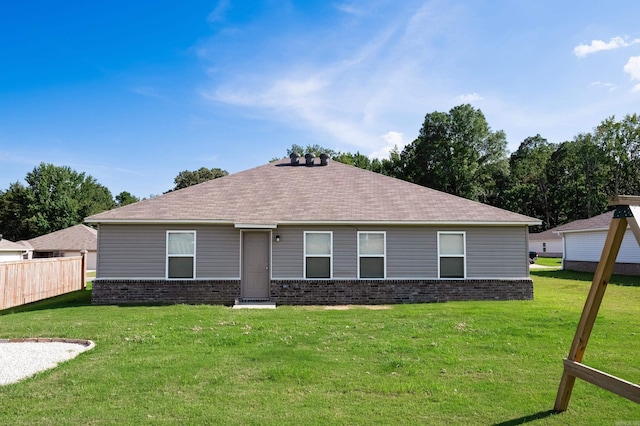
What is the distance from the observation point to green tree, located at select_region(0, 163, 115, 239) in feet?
172

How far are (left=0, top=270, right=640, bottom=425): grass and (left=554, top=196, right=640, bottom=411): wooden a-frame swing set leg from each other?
1.39 feet

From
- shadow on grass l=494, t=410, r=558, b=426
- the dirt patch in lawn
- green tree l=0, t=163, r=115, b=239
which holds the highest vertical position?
green tree l=0, t=163, r=115, b=239

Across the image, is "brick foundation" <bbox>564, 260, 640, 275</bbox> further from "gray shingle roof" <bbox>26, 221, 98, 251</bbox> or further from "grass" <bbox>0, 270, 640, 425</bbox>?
"gray shingle roof" <bbox>26, 221, 98, 251</bbox>

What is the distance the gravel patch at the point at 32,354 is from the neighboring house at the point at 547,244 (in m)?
46.7

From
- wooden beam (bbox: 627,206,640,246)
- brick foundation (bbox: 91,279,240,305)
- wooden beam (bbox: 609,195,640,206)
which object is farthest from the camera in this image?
brick foundation (bbox: 91,279,240,305)

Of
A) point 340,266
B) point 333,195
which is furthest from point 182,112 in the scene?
point 340,266

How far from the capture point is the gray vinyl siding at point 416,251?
45.6 feet

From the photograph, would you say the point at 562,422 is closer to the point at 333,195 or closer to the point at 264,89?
the point at 333,195

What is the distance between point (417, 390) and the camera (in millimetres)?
5301

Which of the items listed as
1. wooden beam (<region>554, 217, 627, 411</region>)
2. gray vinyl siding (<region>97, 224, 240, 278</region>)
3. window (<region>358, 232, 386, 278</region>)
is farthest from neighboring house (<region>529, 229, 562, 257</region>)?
wooden beam (<region>554, 217, 627, 411</region>)

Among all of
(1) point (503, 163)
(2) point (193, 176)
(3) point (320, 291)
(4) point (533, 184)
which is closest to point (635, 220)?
(3) point (320, 291)

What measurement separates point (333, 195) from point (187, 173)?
45180mm

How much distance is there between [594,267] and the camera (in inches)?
1001

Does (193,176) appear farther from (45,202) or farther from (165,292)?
(165,292)
